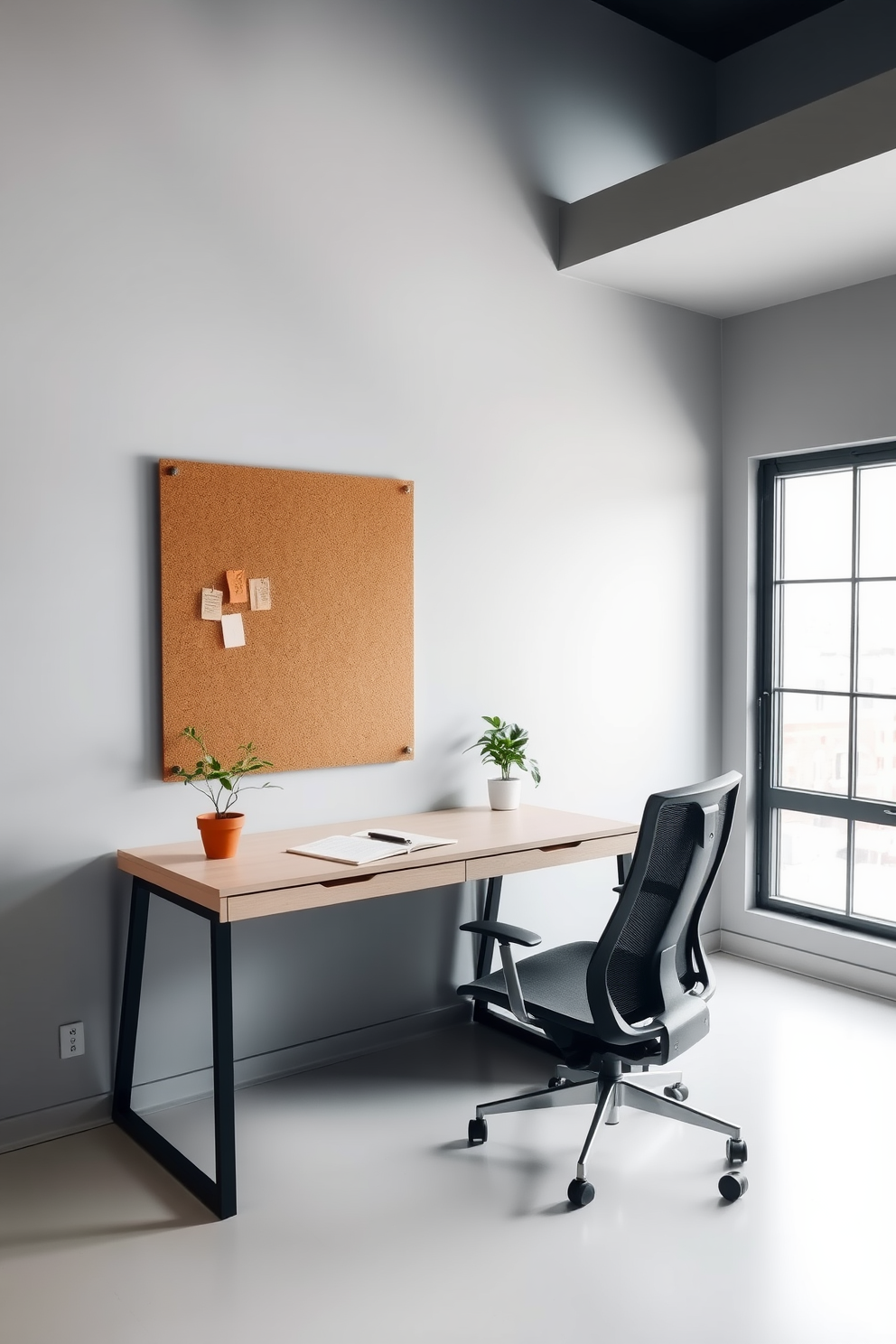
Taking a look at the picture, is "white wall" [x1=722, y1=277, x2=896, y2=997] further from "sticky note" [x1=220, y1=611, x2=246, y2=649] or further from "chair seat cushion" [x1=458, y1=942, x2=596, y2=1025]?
"sticky note" [x1=220, y1=611, x2=246, y2=649]

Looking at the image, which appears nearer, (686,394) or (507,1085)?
(507,1085)

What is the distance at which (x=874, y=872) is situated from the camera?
3994mm

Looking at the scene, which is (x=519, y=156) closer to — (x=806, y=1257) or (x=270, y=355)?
(x=270, y=355)

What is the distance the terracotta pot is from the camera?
271cm

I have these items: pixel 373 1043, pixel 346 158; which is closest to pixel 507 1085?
pixel 373 1043

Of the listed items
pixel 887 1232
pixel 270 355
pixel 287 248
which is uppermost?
pixel 287 248

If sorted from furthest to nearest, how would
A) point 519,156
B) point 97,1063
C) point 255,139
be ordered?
1. point 519,156
2. point 255,139
3. point 97,1063

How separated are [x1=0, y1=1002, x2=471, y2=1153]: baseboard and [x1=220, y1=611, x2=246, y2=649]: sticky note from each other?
1214 mm

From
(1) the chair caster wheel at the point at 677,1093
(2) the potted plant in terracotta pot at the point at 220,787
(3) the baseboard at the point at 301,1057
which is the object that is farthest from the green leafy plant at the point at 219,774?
(1) the chair caster wheel at the point at 677,1093

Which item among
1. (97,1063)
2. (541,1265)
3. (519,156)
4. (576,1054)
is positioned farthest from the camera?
(519,156)

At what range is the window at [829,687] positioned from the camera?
3.96m

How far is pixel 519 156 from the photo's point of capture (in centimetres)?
370

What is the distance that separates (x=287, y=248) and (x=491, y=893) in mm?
2127

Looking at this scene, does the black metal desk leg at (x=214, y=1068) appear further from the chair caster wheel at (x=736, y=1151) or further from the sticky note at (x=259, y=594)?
the chair caster wheel at (x=736, y=1151)
